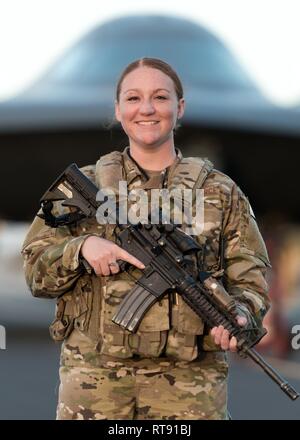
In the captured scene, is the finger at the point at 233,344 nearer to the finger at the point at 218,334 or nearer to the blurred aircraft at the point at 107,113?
the finger at the point at 218,334

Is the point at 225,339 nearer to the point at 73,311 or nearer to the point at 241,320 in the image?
the point at 241,320

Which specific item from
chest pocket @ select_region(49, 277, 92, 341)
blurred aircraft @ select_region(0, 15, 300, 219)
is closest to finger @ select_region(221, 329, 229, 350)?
chest pocket @ select_region(49, 277, 92, 341)

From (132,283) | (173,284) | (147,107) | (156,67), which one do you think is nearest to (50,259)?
(132,283)

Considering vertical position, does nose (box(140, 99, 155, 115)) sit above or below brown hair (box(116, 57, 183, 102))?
below

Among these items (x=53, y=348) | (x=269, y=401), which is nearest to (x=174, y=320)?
(x=269, y=401)

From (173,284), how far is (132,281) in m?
0.18

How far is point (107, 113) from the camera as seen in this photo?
1759 centimetres

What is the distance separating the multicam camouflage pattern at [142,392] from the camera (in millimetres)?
4227

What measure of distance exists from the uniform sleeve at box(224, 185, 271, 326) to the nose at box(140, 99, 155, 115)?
45cm

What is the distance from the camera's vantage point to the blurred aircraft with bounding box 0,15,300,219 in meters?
20.6

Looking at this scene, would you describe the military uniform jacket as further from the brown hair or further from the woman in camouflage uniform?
the brown hair

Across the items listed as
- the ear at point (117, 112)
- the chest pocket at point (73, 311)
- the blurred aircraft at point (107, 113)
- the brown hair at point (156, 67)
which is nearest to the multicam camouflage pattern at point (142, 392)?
the chest pocket at point (73, 311)

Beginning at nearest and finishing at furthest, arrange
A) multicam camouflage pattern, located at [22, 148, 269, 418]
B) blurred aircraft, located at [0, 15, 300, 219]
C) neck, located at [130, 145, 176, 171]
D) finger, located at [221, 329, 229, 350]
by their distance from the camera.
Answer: finger, located at [221, 329, 229, 350]
multicam camouflage pattern, located at [22, 148, 269, 418]
neck, located at [130, 145, 176, 171]
blurred aircraft, located at [0, 15, 300, 219]
